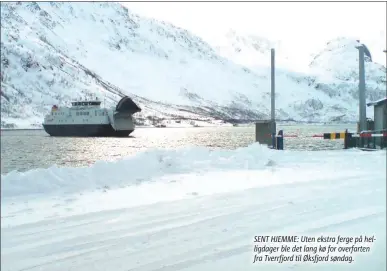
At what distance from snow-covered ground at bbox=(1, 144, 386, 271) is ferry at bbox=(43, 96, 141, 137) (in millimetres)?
100263

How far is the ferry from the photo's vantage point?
108750mm

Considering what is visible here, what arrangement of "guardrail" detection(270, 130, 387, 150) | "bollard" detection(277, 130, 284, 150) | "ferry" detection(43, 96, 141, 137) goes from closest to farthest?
"guardrail" detection(270, 130, 387, 150), "bollard" detection(277, 130, 284, 150), "ferry" detection(43, 96, 141, 137)

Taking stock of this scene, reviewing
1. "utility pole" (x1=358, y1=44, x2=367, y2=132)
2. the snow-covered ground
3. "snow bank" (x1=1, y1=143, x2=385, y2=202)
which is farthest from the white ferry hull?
the snow-covered ground

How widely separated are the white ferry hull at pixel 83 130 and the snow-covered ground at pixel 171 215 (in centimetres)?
10111

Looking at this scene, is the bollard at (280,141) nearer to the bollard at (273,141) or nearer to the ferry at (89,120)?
the bollard at (273,141)

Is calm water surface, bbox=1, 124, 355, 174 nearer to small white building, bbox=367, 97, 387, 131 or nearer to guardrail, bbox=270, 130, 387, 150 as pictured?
guardrail, bbox=270, 130, 387, 150

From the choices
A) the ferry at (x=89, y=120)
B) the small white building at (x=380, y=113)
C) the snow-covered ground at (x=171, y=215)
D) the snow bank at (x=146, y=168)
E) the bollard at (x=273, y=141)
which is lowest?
the snow-covered ground at (x=171, y=215)

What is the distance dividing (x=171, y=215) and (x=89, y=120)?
106547mm

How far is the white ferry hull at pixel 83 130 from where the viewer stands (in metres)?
109

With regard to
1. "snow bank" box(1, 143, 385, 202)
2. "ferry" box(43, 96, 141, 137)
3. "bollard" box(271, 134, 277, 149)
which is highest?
"ferry" box(43, 96, 141, 137)

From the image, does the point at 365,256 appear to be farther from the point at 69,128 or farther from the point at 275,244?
the point at 69,128

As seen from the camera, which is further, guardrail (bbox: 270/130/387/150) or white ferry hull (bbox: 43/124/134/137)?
white ferry hull (bbox: 43/124/134/137)

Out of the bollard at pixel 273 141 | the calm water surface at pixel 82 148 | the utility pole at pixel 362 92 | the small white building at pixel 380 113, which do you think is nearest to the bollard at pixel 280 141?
the bollard at pixel 273 141

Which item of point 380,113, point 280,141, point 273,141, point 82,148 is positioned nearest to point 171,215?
point 280,141
